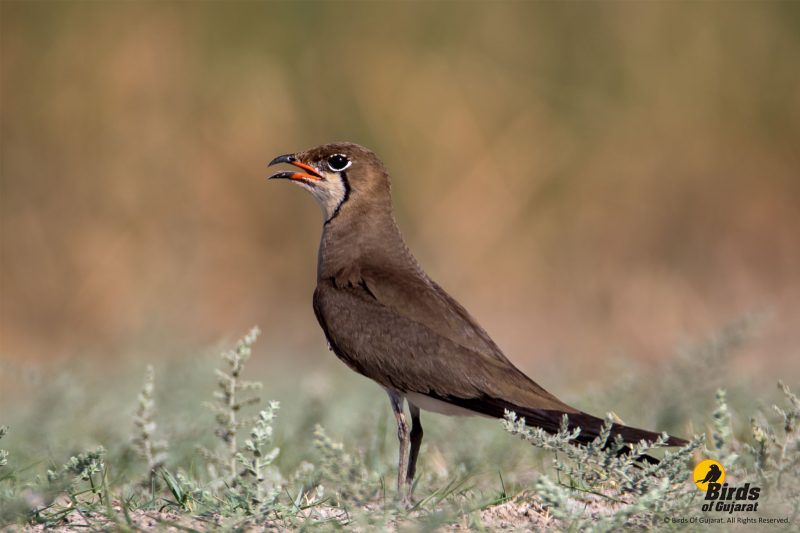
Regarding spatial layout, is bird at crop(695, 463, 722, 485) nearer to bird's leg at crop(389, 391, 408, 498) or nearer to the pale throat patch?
bird's leg at crop(389, 391, 408, 498)

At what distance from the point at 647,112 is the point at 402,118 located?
2.37m

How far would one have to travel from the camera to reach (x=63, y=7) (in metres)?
11.5

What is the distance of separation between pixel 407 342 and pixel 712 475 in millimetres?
1242

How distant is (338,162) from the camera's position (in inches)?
212

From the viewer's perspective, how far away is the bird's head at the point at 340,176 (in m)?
5.29

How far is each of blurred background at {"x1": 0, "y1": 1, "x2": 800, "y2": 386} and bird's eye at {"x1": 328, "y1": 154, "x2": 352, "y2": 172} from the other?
531cm

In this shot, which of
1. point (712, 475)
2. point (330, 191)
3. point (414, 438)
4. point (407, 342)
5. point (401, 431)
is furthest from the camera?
point (330, 191)

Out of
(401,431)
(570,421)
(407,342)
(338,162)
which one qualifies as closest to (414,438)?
(401,431)

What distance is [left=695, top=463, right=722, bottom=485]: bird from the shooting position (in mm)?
3807

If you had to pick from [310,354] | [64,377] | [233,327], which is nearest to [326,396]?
[64,377]

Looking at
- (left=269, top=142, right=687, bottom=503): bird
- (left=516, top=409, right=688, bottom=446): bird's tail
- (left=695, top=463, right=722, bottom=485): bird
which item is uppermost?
(left=269, top=142, right=687, bottom=503): bird

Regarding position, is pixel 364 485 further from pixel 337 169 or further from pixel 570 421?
pixel 337 169

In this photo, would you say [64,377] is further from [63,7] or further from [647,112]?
[647,112]

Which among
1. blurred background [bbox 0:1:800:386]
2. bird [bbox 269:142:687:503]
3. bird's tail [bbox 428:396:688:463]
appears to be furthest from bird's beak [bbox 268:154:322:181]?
blurred background [bbox 0:1:800:386]
